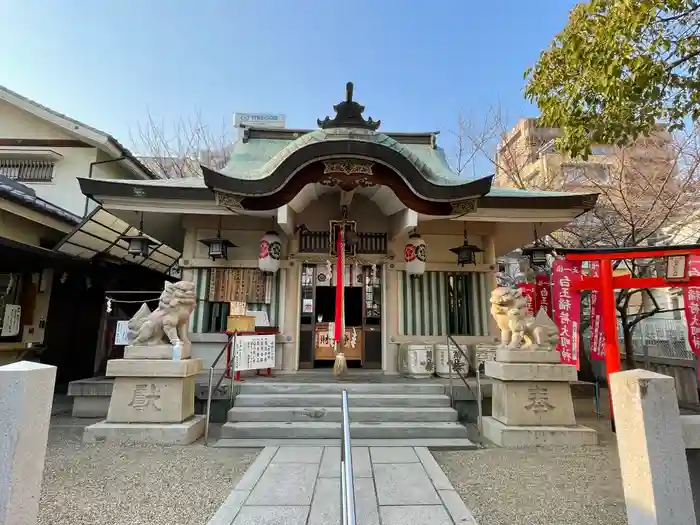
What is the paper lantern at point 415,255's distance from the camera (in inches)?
321

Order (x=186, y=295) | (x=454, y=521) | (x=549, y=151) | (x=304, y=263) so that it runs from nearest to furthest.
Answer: (x=454, y=521) → (x=186, y=295) → (x=304, y=263) → (x=549, y=151)

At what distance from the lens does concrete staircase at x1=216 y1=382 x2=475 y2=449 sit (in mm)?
5461

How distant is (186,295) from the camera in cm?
583

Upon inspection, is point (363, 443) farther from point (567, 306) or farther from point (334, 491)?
point (567, 306)

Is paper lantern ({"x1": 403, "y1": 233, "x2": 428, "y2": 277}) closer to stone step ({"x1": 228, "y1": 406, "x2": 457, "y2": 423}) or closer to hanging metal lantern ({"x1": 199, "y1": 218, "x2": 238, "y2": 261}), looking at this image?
stone step ({"x1": 228, "y1": 406, "x2": 457, "y2": 423})

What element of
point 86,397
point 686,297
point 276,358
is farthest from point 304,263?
point 686,297

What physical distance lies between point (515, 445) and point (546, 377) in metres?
1.09

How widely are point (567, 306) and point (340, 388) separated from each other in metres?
4.71

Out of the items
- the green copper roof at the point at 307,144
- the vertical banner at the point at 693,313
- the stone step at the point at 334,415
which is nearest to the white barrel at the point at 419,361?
the stone step at the point at 334,415

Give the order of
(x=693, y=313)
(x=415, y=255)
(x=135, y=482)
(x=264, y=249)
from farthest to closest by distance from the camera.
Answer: (x=415, y=255) → (x=264, y=249) → (x=693, y=313) → (x=135, y=482)

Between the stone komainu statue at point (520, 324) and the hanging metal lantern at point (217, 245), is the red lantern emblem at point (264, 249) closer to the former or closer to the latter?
the hanging metal lantern at point (217, 245)

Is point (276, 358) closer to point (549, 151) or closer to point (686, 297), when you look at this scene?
point (686, 297)

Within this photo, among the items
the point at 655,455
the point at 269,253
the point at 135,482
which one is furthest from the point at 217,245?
the point at 655,455

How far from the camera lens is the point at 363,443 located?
530 centimetres
